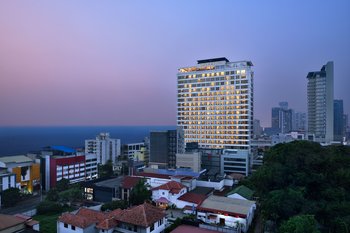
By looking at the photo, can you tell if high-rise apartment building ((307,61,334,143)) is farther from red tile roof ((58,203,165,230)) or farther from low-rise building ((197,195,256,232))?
red tile roof ((58,203,165,230))

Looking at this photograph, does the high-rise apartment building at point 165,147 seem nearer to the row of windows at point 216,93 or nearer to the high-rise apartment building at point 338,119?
the row of windows at point 216,93

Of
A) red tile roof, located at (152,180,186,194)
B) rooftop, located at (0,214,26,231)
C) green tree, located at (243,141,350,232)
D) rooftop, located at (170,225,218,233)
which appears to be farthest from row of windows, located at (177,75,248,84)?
rooftop, located at (0,214,26,231)

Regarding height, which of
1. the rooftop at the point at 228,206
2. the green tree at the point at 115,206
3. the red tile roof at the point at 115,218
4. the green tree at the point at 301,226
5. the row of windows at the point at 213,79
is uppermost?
the row of windows at the point at 213,79

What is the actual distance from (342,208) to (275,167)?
8119 millimetres

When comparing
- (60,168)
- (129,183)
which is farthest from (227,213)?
(60,168)

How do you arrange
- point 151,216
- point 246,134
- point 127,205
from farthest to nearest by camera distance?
point 246,134, point 127,205, point 151,216

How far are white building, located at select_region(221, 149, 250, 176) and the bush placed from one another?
41.2 m

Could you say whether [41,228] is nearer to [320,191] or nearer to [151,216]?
[151,216]

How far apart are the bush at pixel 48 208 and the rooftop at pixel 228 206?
2191cm

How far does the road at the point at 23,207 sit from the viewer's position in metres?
35.5

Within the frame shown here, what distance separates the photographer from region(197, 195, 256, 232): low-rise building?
1045 inches

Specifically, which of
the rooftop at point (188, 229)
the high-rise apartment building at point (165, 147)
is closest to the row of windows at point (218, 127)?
the high-rise apartment building at point (165, 147)

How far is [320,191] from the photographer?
26.5 m

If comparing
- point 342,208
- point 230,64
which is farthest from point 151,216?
point 230,64
